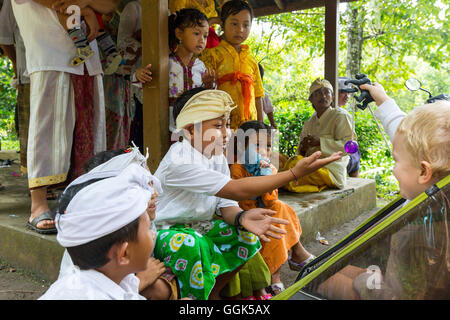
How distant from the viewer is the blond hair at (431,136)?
143 cm

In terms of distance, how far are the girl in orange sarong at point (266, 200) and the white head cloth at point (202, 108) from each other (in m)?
0.63

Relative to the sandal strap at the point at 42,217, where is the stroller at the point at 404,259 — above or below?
above

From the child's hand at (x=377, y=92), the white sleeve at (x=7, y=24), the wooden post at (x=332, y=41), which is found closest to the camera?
the child's hand at (x=377, y=92)

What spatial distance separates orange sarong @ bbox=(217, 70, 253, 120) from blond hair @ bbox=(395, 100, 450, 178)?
91.0 inches

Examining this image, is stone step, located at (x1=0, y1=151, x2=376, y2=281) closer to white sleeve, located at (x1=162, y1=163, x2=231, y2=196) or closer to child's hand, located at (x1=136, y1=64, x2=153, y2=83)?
white sleeve, located at (x1=162, y1=163, x2=231, y2=196)

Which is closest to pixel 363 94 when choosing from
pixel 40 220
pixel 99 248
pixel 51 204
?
pixel 99 248

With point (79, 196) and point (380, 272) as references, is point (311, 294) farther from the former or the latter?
point (79, 196)

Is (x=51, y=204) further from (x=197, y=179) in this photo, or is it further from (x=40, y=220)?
(x=197, y=179)

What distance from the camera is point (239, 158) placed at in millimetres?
3084

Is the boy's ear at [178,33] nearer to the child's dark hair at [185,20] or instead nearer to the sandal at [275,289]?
the child's dark hair at [185,20]

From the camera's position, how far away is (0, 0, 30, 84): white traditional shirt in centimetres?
356

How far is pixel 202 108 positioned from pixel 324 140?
298cm

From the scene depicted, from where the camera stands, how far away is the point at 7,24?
3590 mm

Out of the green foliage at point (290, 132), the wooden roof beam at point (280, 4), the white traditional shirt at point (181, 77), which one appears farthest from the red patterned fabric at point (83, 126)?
the green foliage at point (290, 132)
